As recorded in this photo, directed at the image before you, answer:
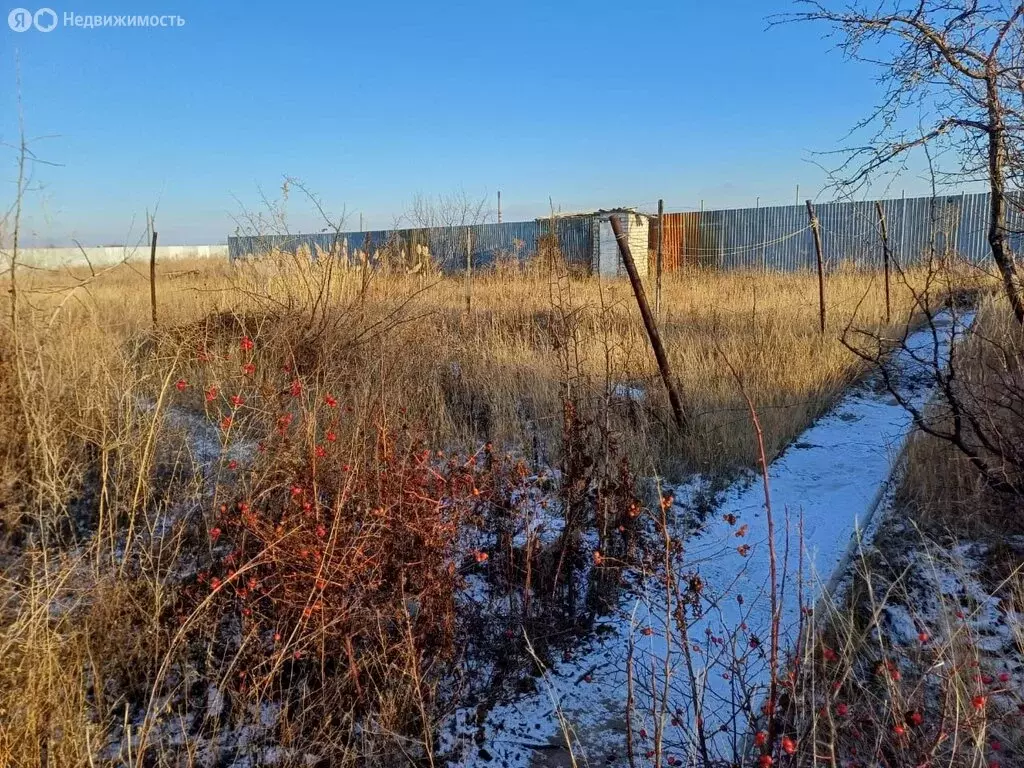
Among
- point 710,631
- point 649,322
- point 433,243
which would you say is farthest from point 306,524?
point 433,243

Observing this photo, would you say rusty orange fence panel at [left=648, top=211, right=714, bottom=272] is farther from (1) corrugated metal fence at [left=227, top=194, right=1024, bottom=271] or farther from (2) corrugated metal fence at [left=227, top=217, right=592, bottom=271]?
(2) corrugated metal fence at [left=227, top=217, right=592, bottom=271]

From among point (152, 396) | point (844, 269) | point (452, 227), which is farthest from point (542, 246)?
point (152, 396)

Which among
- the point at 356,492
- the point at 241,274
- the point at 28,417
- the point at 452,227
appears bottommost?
the point at 356,492

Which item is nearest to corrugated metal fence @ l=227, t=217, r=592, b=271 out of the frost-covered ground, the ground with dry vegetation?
the ground with dry vegetation

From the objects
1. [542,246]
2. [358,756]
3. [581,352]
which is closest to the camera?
[358,756]

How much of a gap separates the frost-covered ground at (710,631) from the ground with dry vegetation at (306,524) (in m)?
0.15

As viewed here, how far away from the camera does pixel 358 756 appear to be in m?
1.95

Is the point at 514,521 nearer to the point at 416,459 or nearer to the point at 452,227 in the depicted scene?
the point at 416,459

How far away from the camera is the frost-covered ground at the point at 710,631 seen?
2.04 metres

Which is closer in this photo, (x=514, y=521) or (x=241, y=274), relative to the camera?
(x=514, y=521)

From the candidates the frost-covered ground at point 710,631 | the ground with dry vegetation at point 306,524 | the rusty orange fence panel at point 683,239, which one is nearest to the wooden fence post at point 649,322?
the ground with dry vegetation at point 306,524

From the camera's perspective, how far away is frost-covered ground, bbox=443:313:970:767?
2.04 m

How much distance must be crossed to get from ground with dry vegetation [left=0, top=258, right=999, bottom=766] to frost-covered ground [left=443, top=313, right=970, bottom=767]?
152mm

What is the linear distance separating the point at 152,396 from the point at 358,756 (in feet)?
10.9
